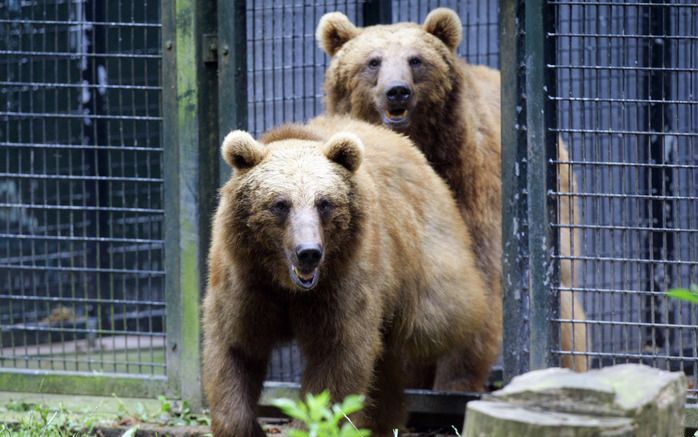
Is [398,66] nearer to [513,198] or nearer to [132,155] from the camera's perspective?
[513,198]

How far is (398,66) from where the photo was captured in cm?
790

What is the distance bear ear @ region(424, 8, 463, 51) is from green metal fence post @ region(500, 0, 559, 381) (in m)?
1.26

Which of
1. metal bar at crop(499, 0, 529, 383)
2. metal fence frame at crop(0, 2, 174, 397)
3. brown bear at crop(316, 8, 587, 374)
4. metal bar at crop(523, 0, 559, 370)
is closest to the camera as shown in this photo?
metal bar at crop(523, 0, 559, 370)

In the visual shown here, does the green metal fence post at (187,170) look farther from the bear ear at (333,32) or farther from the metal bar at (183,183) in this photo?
the bear ear at (333,32)

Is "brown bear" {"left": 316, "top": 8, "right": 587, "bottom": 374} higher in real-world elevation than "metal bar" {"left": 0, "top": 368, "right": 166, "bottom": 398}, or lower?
higher

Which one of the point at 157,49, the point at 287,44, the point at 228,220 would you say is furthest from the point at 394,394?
the point at 157,49

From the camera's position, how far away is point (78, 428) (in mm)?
6852

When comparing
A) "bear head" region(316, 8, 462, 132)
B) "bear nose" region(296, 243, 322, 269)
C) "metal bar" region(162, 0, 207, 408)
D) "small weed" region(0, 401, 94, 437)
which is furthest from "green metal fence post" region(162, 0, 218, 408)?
"bear nose" region(296, 243, 322, 269)

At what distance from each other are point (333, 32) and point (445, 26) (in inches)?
29.6

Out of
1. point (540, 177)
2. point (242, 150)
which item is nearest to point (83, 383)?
point (242, 150)

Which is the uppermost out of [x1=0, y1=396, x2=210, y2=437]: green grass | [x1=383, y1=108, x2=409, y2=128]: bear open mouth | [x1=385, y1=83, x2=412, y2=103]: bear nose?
[x1=385, y1=83, x2=412, y2=103]: bear nose

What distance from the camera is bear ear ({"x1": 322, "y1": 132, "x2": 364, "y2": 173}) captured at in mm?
5926

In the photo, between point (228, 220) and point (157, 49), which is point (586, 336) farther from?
point (157, 49)

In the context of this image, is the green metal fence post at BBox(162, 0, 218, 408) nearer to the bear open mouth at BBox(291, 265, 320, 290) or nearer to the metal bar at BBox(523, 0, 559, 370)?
the bear open mouth at BBox(291, 265, 320, 290)
